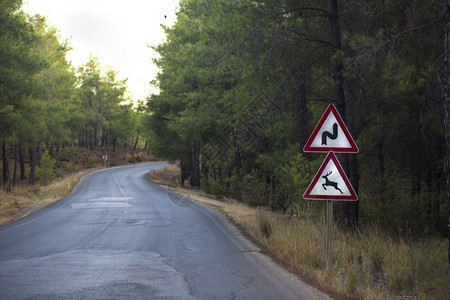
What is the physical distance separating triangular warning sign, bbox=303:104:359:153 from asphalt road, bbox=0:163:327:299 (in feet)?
6.56

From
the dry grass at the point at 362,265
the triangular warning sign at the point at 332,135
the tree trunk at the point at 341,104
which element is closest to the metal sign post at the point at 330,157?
the triangular warning sign at the point at 332,135

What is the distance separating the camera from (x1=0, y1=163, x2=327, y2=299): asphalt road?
6062 mm

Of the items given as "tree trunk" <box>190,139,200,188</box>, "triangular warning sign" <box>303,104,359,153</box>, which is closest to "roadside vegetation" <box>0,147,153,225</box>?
"tree trunk" <box>190,139,200,188</box>

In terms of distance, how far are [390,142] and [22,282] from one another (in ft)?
50.6

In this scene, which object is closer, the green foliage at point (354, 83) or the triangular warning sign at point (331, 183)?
the triangular warning sign at point (331, 183)

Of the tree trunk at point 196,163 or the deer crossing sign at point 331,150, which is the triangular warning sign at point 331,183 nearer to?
the deer crossing sign at point 331,150

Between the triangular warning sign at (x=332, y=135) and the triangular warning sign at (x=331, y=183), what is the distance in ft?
0.61

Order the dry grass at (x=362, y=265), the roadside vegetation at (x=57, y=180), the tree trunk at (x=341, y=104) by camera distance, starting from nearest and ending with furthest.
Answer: the dry grass at (x=362, y=265) < the tree trunk at (x=341, y=104) < the roadside vegetation at (x=57, y=180)

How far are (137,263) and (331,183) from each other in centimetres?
365

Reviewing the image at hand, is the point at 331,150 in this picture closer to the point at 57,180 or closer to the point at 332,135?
the point at 332,135

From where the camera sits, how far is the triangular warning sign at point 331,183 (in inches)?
267

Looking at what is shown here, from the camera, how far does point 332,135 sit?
6.95m

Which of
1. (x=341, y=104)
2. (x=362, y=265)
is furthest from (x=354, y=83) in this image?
(x=362, y=265)

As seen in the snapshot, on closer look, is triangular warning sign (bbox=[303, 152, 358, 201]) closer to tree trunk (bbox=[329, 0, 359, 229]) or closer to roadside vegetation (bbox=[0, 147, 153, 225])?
tree trunk (bbox=[329, 0, 359, 229])
